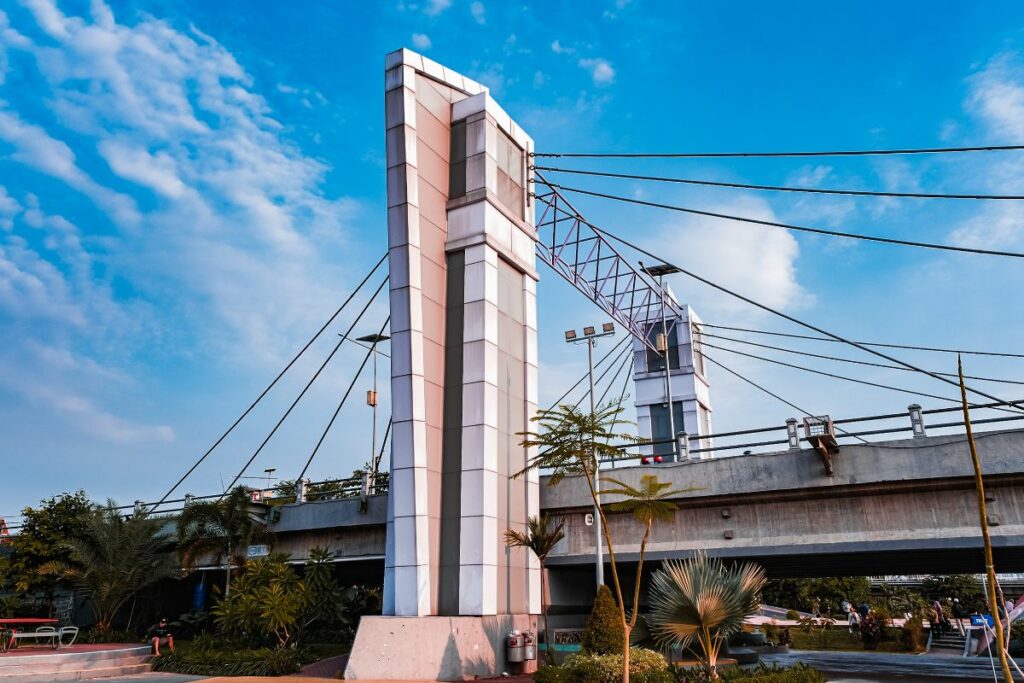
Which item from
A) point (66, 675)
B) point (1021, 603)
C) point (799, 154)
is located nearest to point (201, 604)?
point (66, 675)

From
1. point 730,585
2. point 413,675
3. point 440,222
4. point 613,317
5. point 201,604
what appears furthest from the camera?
point 613,317

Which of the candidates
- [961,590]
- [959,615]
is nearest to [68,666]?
[959,615]

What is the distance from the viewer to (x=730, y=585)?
1520cm

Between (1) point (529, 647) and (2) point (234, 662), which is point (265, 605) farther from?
(1) point (529, 647)

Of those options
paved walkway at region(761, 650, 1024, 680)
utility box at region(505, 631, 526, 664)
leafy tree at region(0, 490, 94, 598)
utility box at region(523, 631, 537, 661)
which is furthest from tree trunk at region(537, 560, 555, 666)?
leafy tree at region(0, 490, 94, 598)

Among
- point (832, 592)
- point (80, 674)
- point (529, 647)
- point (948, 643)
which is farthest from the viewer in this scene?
point (832, 592)

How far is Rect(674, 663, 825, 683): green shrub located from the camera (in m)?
14.7

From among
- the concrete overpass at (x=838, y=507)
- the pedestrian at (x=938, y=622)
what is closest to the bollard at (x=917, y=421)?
the concrete overpass at (x=838, y=507)

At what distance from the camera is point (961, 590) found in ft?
216

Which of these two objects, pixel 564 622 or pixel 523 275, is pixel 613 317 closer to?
pixel 523 275

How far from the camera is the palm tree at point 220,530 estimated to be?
100 feet

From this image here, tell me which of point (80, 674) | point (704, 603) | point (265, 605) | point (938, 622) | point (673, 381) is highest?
point (673, 381)

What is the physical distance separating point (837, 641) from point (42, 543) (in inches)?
1668

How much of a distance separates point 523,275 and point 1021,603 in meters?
20.2
